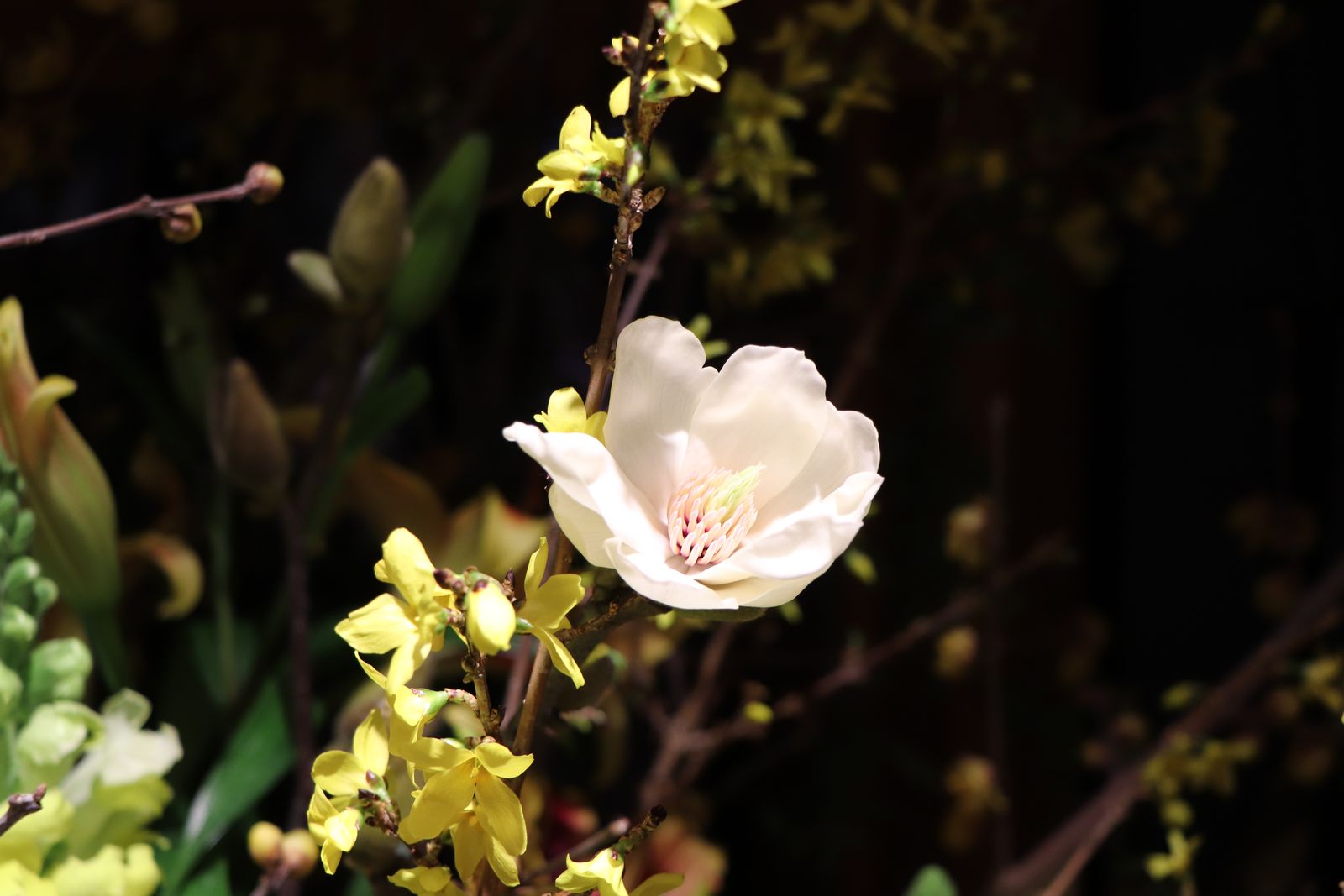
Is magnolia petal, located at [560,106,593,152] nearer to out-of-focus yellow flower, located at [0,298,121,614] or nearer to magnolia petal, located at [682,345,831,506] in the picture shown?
magnolia petal, located at [682,345,831,506]

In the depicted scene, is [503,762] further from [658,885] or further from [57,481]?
[57,481]

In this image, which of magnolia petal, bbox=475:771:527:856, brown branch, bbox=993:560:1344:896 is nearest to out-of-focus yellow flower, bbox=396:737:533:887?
magnolia petal, bbox=475:771:527:856

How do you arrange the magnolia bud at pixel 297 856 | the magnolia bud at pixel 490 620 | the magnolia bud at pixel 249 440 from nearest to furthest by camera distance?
1. the magnolia bud at pixel 490 620
2. the magnolia bud at pixel 297 856
3. the magnolia bud at pixel 249 440

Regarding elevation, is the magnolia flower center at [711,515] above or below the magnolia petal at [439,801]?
above

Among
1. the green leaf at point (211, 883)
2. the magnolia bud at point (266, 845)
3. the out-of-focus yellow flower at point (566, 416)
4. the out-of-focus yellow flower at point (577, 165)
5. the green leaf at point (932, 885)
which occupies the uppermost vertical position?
the out-of-focus yellow flower at point (577, 165)

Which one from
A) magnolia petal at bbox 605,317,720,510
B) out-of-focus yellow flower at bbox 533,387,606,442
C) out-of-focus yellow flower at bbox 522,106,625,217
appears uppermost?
out-of-focus yellow flower at bbox 522,106,625,217

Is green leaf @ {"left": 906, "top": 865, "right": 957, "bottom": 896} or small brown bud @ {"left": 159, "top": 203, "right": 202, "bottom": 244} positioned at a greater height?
small brown bud @ {"left": 159, "top": 203, "right": 202, "bottom": 244}

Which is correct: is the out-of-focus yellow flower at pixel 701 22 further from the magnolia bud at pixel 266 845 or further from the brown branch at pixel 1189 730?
the brown branch at pixel 1189 730

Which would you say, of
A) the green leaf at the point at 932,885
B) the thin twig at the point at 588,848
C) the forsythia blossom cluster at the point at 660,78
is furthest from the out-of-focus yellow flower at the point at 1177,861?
the forsythia blossom cluster at the point at 660,78
